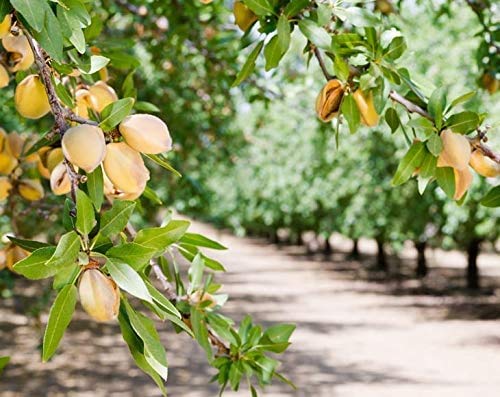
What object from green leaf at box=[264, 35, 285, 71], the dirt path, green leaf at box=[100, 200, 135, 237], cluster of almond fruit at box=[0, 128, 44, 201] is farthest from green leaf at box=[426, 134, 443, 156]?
the dirt path

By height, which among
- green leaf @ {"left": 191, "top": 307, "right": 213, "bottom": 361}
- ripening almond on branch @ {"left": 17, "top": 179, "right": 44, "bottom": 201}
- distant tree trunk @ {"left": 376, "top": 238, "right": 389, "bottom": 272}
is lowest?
distant tree trunk @ {"left": 376, "top": 238, "right": 389, "bottom": 272}

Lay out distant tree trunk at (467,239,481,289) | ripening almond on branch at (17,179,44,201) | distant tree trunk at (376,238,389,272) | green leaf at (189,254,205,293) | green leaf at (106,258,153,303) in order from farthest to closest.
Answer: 1. distant tree trunk at (376,238,389,272)
2. distant tree trunk at (467,239,481,289)
3. ripening almond on branch at (17,179,44,201)
4. green leaf at (189,254,205,293)
5. green leaf at (106,258,153,303)

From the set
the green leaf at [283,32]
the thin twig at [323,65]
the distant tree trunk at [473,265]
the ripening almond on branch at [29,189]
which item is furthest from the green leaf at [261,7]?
the distant tree trunk at [473,265]

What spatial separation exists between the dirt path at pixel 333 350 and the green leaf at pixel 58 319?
18.4 ft

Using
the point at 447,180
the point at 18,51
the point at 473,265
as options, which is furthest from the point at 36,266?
the point at 473,265

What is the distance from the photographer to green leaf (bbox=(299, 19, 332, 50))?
1.14 metres

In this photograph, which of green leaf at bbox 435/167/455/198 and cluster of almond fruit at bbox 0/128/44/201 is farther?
cluster of almond fruit at bbox 0/128/44/201

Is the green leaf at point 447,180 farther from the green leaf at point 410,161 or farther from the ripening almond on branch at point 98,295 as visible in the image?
the ripening almond on branch at point 98,295

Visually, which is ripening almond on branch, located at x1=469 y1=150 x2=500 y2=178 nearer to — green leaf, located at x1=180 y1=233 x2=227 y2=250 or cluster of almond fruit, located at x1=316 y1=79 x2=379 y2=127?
cluster of almond fruit, located at x1=316 y1=79 x2=379 y2=127

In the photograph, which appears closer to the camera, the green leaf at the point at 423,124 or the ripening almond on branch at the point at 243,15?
the green leaf at the point at 423,124

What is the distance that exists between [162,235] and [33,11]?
0.30 metres

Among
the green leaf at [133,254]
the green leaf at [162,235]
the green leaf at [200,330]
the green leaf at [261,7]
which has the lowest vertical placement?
the green leaf at [200,330]

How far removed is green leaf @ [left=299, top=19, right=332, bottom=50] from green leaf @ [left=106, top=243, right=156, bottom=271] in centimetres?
45

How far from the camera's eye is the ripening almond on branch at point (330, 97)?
1.19m
